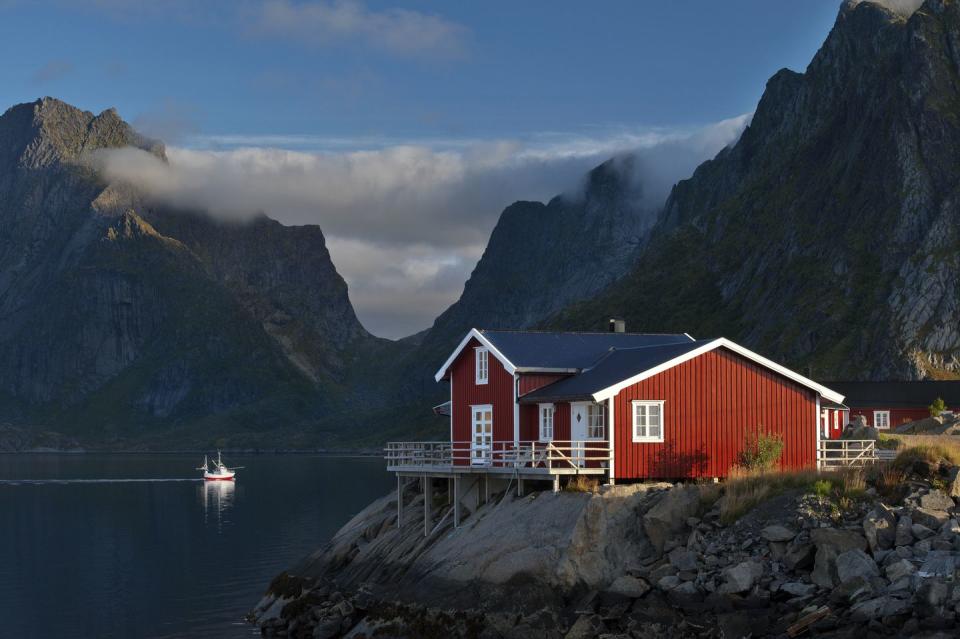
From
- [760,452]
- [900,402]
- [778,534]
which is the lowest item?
[778,534]

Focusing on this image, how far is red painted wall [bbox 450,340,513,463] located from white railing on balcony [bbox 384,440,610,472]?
0.68 meters

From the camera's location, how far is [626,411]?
51188 millimetres

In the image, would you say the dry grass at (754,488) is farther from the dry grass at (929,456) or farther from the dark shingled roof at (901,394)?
the dark shingled roof at (901,394)

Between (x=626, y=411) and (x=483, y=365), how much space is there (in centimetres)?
954

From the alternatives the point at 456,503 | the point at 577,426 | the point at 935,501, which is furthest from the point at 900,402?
the point at 935,501

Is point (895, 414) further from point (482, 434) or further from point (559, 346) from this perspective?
point (482, 434)

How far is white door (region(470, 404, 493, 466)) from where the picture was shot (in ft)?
187

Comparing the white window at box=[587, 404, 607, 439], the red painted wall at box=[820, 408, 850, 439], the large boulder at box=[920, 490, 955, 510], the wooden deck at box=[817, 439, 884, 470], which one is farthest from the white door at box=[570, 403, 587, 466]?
the red painted wall at box=[820, 408, 850, 439]

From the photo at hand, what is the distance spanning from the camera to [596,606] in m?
41.8

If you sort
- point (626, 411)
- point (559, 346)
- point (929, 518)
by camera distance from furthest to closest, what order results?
point (559, 346) → point (626, 411) → point (929, 518)

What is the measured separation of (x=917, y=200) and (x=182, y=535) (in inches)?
5184

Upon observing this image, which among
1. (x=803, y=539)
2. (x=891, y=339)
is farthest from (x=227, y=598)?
(x=891, y=339)

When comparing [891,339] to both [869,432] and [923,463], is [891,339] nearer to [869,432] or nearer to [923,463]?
[869,432]

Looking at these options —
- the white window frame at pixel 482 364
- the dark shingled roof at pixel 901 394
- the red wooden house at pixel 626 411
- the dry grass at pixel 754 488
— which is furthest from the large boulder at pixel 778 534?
the dark shingled roof at pixel 901 394
